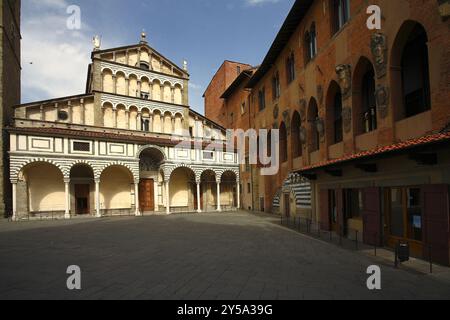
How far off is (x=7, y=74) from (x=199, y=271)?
28.4 meters

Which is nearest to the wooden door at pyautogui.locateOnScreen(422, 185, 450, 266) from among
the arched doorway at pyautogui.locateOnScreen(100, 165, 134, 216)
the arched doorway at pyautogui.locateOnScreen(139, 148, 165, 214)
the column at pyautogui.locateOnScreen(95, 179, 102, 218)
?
the column at pyautogui.locateOnScreen(95, 179, 102, 218)

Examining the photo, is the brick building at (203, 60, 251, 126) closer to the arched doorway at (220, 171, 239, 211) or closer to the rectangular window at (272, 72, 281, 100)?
the arched doorway at (220, 171, 239, 211)

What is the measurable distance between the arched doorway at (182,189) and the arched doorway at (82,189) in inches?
320

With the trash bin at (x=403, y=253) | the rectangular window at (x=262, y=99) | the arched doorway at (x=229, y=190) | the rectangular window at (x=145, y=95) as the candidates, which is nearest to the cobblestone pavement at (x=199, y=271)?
the trash bin at (x=403, y=253)

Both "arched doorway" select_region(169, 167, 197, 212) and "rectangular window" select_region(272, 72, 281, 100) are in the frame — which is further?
"arched doorway" select_region(169, 167, 197, 212)

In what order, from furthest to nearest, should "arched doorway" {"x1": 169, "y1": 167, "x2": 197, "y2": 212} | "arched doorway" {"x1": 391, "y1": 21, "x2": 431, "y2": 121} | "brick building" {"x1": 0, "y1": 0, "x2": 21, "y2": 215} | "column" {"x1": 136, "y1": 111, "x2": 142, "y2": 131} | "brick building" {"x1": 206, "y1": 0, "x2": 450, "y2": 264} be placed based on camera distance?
"arched doorway" {"x1": 169, "y1": 167, "x2": 197, "y2": 212}, "column" {"x1": 136, "y1": 111, "x2": 142, "y2": 131}, "brick building" {"x1": 0, "y1": 0, "x2": 21, "y2": 215}, "arched doorway" {"x1": 391, "y1": 21, "x2": 431, "y2": 121}, "brick building" {"x1": 206, "y1": 0, "x2": 450, "y2": 264}

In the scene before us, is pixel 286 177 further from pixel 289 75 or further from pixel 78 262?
pixel 78 262

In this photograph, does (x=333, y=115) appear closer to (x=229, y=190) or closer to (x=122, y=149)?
(x=122, y=149)

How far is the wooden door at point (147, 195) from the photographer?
3022 centimetres

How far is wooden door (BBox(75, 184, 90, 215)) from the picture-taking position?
87.9 ft

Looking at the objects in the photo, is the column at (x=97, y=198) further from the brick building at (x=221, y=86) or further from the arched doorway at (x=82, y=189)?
the brick building at (x=221, y=86)

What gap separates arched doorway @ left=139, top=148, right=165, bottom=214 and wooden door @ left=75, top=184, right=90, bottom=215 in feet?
16.6

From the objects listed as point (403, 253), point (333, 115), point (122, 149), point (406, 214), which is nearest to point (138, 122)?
point (122, 149)

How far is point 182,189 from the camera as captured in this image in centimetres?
3278
